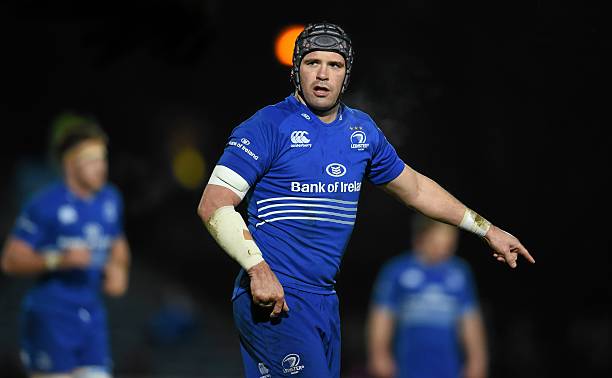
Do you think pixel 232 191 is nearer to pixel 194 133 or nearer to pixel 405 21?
pixel 405 21

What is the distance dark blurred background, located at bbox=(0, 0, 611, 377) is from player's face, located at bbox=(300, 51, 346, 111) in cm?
120

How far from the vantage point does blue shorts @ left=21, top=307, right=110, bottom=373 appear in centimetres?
666

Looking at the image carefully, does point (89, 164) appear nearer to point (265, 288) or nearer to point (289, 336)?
point (289, 336)

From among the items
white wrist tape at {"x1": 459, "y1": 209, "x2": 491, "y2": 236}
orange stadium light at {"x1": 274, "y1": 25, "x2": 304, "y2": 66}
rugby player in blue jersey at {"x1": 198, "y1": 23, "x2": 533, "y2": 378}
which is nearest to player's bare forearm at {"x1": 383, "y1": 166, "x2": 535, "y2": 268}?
white wrist tape at {"x1": 459, "y1": 209, "x2": 491, "y2": 236}

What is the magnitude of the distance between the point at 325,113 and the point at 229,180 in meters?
0.53

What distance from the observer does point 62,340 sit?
6672 millimetres

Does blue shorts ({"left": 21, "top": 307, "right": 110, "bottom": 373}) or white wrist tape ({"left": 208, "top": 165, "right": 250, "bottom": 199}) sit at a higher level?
white wrist tape ({"left": 208, "top": 165, "right": 250, "bottom": 199})

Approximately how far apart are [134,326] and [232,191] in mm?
8897

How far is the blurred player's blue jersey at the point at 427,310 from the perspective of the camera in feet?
24.9

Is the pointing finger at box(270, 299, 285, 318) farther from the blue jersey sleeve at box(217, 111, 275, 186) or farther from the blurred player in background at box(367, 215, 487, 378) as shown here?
the blurred player in background at box(367, 215, 487, 378)

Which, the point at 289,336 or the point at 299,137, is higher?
the point at 299,137

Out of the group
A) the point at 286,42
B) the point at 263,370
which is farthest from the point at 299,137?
the point at 286,42

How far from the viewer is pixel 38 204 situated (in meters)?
6.82

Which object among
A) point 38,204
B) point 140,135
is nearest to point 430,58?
point 38,204
